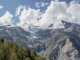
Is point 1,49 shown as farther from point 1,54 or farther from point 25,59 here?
point 25,59

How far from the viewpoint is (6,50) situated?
102m

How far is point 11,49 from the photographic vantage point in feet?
348

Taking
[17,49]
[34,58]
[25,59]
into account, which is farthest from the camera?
[34,58]

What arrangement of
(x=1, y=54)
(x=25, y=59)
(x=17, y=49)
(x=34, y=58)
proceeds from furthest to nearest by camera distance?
(x=34, y=58) < (x=17, y=49) < (x=25, y=59) < (x=1, y=54)

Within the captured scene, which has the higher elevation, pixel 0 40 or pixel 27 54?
pixel 0 40

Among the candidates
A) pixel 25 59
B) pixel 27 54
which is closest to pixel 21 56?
pixel 25 59

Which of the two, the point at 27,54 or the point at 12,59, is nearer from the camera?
the point at 12,59

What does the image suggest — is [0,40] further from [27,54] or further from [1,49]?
[1,49]

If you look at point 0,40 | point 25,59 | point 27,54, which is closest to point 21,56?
point 25,59

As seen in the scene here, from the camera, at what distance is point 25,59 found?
342ft

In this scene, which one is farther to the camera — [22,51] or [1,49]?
[22,51]

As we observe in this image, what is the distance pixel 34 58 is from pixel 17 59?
80.2ft

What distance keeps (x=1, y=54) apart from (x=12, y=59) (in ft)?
17.5

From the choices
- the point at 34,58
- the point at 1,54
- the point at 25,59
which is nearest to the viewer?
the point at 1,54
